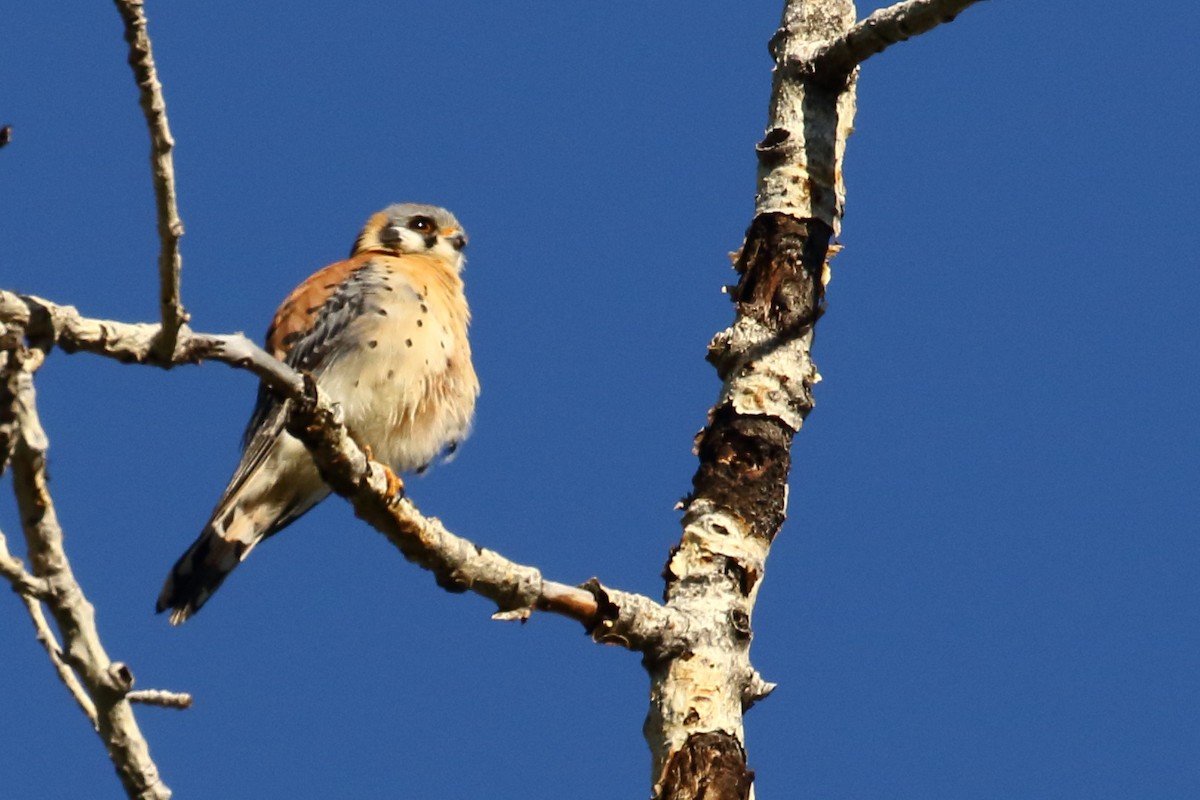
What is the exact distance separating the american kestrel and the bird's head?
57cm

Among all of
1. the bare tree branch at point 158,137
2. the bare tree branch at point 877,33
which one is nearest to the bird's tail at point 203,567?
the bare tree branch at point 877,33

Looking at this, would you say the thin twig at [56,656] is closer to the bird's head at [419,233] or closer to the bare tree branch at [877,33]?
the bare tree branch at [877,33]

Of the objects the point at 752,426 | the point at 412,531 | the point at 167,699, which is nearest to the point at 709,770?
the point at 412,531

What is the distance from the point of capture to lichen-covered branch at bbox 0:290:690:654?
2.78m

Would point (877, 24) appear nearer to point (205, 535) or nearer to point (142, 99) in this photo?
point (142, 99)

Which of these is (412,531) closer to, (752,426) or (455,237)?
(752,426)

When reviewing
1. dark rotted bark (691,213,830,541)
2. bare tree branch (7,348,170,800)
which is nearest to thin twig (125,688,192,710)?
bare tree branch (7,348,170,800)

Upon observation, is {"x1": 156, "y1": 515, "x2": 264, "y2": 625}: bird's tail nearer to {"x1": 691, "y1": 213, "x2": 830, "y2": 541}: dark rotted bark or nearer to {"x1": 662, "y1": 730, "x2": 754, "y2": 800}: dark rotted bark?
{"x1": 691, "y1": 213, "x2": 830, "y2": 541}: dark rotted bark

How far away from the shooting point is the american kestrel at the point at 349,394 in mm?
5184

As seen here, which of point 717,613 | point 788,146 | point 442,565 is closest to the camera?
point 442,565

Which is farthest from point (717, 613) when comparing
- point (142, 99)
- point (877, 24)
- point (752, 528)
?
point (142, 99)

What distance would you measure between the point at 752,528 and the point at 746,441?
24 centimetres

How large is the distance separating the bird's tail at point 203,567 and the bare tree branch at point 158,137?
276cm

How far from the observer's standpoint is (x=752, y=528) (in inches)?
151
